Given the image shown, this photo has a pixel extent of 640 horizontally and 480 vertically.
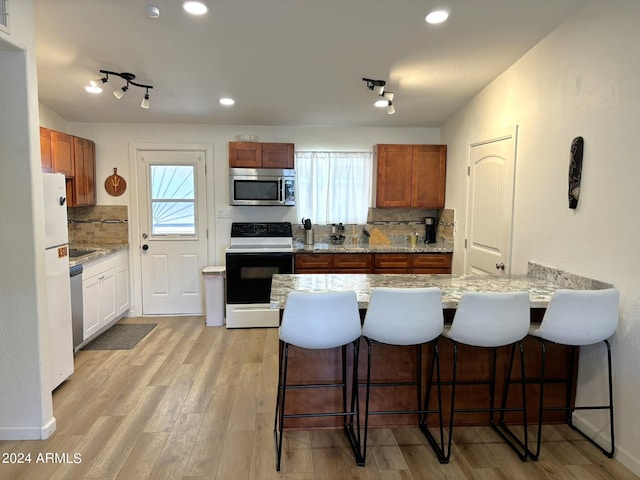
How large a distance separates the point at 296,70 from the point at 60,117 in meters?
2.89

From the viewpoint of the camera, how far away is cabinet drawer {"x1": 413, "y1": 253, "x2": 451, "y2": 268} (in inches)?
175

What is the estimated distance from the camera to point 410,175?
183 inches

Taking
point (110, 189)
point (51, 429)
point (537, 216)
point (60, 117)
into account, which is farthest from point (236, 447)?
point (60, 117)

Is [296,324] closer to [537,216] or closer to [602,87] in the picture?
[537,216]

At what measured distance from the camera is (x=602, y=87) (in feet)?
7.41

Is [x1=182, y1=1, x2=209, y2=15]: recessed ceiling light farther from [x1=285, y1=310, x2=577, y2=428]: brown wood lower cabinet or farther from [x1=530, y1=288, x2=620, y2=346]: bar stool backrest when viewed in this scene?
[x1=530, y1=288, x2=620, y2=346]: bar stool backrest

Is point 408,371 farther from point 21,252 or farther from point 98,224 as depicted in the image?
point 98,224

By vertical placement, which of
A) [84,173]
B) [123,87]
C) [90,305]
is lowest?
[90,305]

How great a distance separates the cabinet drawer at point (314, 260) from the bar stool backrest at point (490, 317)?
7.70 ft

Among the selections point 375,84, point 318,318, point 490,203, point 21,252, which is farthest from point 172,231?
point 490,203

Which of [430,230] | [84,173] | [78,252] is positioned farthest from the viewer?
[430,230]

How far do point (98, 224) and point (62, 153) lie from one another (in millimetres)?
1029

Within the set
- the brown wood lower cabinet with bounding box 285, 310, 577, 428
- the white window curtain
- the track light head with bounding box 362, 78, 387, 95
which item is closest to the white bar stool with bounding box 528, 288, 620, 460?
the brown wood lower cabinet with bounding box 285, 310, 577, 428

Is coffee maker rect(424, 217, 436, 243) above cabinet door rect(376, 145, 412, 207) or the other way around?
the other way around
